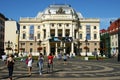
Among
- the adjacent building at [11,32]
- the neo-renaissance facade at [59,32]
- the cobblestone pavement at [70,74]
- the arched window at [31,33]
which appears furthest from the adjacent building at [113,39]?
the cobblestone pavement at [70,74]

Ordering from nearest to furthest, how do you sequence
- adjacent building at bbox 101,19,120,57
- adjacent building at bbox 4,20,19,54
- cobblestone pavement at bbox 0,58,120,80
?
1. cobblestone pavement at bbox 0,58,120,80
2. adjacent building at bbox 101,19,120,57
3. adjacent building at bbox 4,20,19,54

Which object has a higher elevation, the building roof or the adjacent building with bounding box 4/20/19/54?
the building roof

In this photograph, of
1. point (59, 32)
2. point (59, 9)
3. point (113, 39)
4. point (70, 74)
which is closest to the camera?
point (70, 74)

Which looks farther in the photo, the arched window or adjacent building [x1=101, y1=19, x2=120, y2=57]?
the arched window

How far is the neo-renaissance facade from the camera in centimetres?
12973

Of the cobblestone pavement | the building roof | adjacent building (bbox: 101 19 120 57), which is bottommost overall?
the cobblestone pavement

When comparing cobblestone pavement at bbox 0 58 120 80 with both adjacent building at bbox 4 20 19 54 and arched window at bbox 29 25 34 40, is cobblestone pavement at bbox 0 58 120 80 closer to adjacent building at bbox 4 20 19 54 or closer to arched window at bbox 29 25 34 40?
arched window at bbox 29 25 34 40

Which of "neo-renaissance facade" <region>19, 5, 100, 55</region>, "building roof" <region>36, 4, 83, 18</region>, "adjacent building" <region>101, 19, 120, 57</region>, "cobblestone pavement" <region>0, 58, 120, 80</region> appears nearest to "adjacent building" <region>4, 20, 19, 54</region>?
"neo-renaissance facade" <region>19, 5, 100, 55</region>

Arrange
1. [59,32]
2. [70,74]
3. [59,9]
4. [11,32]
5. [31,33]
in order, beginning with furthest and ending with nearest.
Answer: [11,32], [31,33], [59,9], [59,32], [70,74]

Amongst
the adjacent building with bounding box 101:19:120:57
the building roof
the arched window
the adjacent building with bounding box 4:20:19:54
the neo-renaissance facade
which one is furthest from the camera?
the adjacent building with bounding box 4:20:19:54

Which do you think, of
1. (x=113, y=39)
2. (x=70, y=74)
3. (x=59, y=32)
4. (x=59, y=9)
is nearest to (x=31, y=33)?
(x=59, y=32)

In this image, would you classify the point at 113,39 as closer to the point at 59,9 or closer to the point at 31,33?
the point at 59,9

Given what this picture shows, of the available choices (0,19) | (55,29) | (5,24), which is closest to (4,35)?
(5,24)

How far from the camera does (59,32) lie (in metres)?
133
